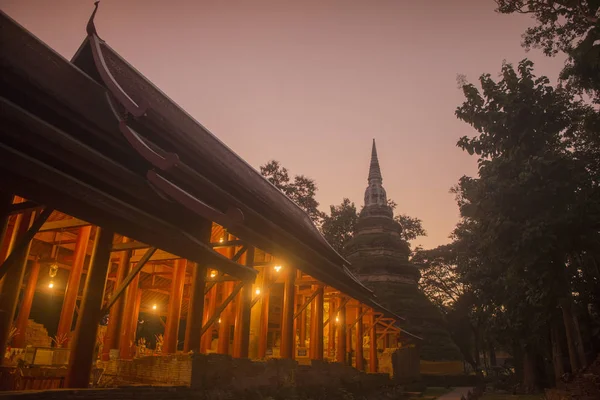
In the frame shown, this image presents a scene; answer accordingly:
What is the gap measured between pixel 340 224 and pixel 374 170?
9981mm

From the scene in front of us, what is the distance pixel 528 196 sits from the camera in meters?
15.7

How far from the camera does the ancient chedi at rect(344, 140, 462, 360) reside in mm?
30312

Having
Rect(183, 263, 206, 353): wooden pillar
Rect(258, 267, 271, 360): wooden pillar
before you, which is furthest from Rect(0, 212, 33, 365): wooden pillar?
Rect(258, 267, 271, 360): wooden pillar

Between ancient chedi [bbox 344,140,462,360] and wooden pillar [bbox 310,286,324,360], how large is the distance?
19724 mm

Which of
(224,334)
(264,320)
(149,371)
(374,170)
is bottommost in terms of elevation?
(149,371)

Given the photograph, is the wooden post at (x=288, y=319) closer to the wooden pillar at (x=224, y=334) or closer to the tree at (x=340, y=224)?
the wooden pillar at (x=224, y=334)

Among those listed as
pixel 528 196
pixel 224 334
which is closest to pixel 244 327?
pixel 224 334

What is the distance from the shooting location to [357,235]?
38.8 meters

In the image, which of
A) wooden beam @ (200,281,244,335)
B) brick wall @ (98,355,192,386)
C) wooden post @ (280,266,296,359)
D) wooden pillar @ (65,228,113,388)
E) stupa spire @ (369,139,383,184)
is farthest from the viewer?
stupa spire @ (369,139,383,184)

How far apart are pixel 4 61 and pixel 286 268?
7.86 m

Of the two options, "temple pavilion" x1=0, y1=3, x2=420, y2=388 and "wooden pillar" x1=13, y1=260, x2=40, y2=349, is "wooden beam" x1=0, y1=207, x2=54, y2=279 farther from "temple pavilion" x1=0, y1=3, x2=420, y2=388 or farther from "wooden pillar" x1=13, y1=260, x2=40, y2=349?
"wooden pillar" x1=13, y1=260, x2=40, y2=349

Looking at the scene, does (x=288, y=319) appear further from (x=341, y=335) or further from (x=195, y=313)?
(x=341, y=335)

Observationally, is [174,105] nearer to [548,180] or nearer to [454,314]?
[548,180]

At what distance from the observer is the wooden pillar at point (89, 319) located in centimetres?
523
